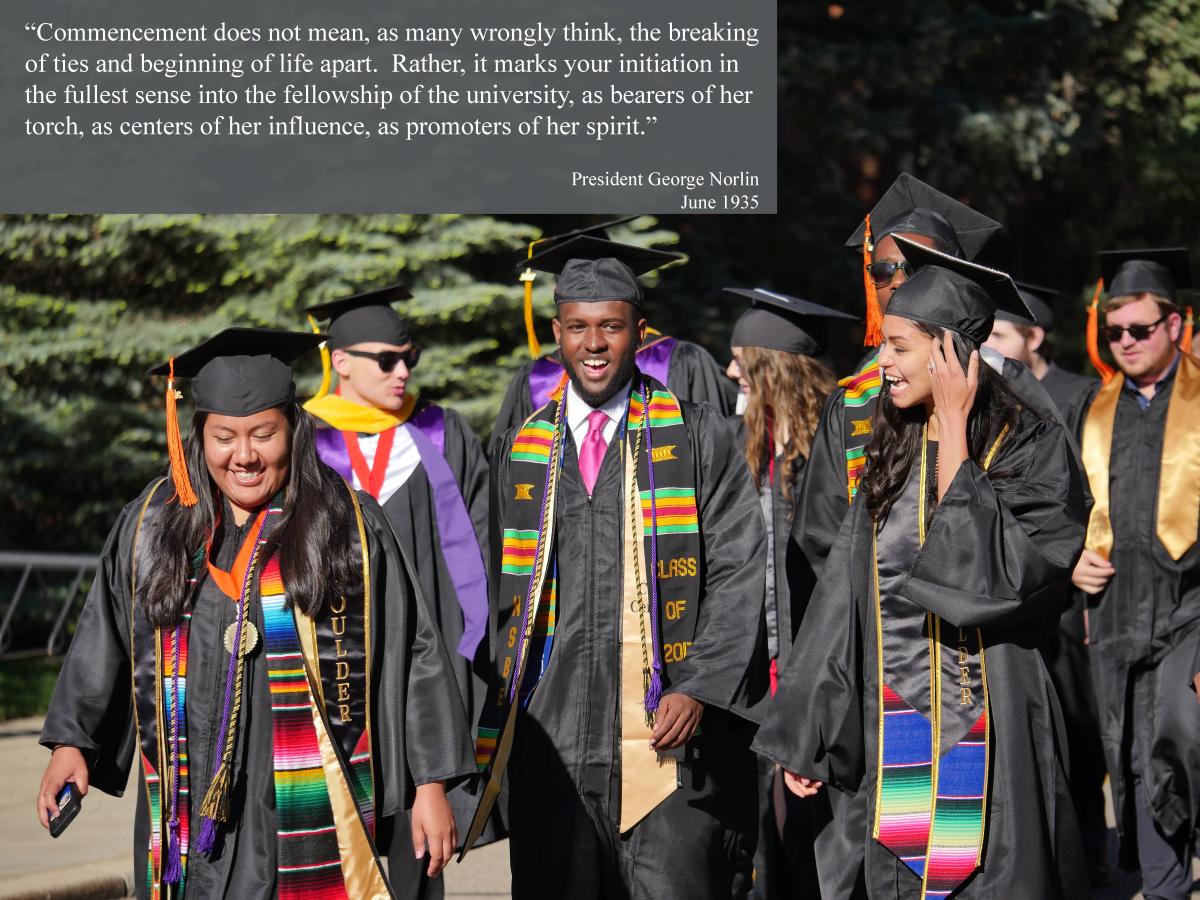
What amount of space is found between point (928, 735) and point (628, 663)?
967 millimetres

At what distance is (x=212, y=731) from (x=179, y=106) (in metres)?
5.22

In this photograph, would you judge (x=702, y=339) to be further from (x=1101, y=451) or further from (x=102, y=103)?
(x=1101, y=451)

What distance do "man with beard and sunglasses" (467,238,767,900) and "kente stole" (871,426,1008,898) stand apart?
606 millimetres

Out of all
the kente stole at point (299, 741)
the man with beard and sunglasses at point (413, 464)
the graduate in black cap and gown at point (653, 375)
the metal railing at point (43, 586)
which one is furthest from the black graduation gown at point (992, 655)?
the metal railing at point (43, 586)

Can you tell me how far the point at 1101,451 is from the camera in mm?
Result: 6762

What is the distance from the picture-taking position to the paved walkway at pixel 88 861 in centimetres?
690

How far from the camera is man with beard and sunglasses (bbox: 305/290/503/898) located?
6555 millimetres

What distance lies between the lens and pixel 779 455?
6574 millimetres

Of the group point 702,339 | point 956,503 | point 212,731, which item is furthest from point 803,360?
point 702,339

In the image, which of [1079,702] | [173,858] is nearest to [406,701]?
[173,858]

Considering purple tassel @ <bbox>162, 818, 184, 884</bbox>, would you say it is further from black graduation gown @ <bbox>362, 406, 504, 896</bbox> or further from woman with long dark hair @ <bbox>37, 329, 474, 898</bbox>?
black graduation gown @ <bbox>362, 406, 504, 896</bbox>

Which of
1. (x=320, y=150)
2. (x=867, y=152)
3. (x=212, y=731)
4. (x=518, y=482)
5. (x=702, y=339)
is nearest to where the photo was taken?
(x=212, y=731)

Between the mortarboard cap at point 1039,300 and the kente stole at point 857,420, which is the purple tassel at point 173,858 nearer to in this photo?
the kente stole at point 857,420

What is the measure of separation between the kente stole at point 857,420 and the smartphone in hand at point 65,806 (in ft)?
7.36
